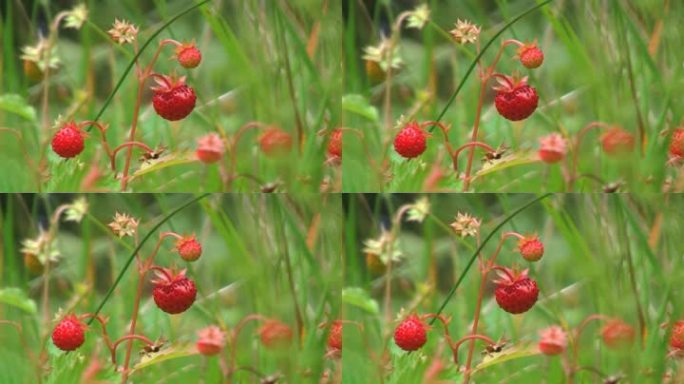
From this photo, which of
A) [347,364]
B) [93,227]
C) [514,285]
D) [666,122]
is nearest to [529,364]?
[514,285]

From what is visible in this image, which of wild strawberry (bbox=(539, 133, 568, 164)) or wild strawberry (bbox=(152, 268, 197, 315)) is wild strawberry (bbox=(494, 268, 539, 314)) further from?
wild strawberry (bbox=(152, 268, 197, 315))

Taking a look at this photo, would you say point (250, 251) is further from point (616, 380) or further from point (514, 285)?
point (616, 380)

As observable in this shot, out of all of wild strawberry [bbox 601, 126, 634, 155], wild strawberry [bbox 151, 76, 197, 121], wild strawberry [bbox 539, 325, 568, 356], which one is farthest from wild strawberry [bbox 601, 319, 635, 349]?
wild strawberry [bbox 151, 76, 197, 121]

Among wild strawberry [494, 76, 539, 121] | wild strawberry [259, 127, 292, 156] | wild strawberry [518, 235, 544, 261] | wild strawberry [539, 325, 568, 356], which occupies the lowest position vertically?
wild strawberry [539, 325, 568, 356]

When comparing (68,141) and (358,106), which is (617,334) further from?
(68,141)

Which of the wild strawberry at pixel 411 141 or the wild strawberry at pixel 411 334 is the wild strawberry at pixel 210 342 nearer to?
the wild strawberry at pixel 411 334

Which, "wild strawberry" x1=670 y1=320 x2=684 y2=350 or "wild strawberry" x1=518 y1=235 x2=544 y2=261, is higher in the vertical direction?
"wild strawberry" x1=518 y1=235 x2=544 y2=261
